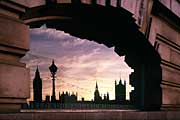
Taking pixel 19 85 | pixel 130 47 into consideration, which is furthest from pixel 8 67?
pixel 130 47

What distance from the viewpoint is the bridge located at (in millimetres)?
6359

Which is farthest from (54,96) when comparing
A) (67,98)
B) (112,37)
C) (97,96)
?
(112,37)

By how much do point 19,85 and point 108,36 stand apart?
4756 mm

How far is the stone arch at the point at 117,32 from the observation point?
835 centimetres

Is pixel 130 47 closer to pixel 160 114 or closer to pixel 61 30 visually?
pixel 160 114

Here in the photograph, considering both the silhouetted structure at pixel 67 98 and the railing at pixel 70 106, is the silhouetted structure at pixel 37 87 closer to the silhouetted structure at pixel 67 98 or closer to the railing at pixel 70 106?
the railing at pixel 70 106

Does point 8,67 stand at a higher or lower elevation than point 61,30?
lower

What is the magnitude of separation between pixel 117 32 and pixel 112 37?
0.59 feet

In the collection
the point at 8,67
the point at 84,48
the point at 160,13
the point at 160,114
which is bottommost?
the point at 160,114

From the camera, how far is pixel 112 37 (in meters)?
11.1

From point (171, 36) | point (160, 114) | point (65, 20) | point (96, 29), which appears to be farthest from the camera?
point (171, 36)

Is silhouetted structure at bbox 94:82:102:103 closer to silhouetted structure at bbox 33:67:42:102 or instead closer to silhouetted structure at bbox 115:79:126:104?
silhouetted structure at bbox 115:79:126:104

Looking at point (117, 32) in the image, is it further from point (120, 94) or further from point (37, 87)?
point (37, 87)

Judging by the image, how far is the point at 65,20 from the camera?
30.1 feet
